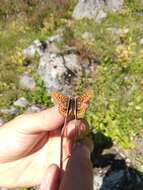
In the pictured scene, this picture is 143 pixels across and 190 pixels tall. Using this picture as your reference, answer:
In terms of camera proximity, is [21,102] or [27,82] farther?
[27,82]

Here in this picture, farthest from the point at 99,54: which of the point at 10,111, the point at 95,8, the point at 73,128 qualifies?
the point at 73,128

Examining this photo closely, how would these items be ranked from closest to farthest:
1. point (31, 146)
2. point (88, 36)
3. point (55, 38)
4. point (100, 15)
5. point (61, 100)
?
point (61, 100) < point (31, 146) < point (88, 36) < point (55, 38) < point (100, 15)

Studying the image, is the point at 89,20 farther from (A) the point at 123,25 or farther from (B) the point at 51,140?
(B) the point at 51,140

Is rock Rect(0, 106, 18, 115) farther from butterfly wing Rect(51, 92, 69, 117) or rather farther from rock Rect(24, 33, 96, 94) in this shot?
butterfly wing Rect(51, 92, 69, 117)

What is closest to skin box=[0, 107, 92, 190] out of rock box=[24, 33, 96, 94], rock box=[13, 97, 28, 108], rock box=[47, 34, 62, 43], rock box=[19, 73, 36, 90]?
rock box=[13, 97, 28, 108]

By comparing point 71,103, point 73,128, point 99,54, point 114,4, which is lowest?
point 99,54

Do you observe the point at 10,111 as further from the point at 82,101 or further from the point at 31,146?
the point at 82,101

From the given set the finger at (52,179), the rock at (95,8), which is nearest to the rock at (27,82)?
the rock at (95,8)
